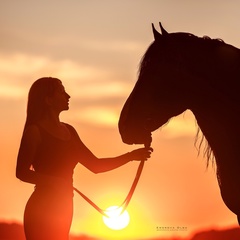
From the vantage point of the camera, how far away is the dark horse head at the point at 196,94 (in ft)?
23.5

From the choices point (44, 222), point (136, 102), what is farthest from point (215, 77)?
point (44, 222)

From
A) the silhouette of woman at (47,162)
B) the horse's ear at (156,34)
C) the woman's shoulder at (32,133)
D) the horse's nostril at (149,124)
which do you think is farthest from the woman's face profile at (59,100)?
the horse's ear at (156,34)

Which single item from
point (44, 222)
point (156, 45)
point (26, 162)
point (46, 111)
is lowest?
point (44, 222)

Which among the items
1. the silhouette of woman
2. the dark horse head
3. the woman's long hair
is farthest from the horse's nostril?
the woman's long hair

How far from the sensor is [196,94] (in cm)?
728

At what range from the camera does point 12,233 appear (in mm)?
12578

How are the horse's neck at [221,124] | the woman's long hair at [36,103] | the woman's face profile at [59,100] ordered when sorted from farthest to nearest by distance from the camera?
1. the woman's face profile at [59,100]
2. the woman's long hair at [36,103]
3. the horse's neck at [221,124]

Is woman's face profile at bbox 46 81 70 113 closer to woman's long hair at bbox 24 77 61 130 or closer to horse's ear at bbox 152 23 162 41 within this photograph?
woman's long hair at bbox 24 77 61 130

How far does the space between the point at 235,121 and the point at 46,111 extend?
6.04 ft

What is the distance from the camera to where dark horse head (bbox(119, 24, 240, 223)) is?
23.5 feet

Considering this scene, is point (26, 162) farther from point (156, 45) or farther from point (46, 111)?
point (156, 45)

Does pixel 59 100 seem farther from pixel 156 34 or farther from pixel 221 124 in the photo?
pixel 221 124

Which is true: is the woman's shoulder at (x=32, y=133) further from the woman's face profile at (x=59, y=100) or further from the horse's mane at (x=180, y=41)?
the horse's mane at (x=180, y=41)

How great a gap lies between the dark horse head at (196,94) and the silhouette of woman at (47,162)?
68 cm
